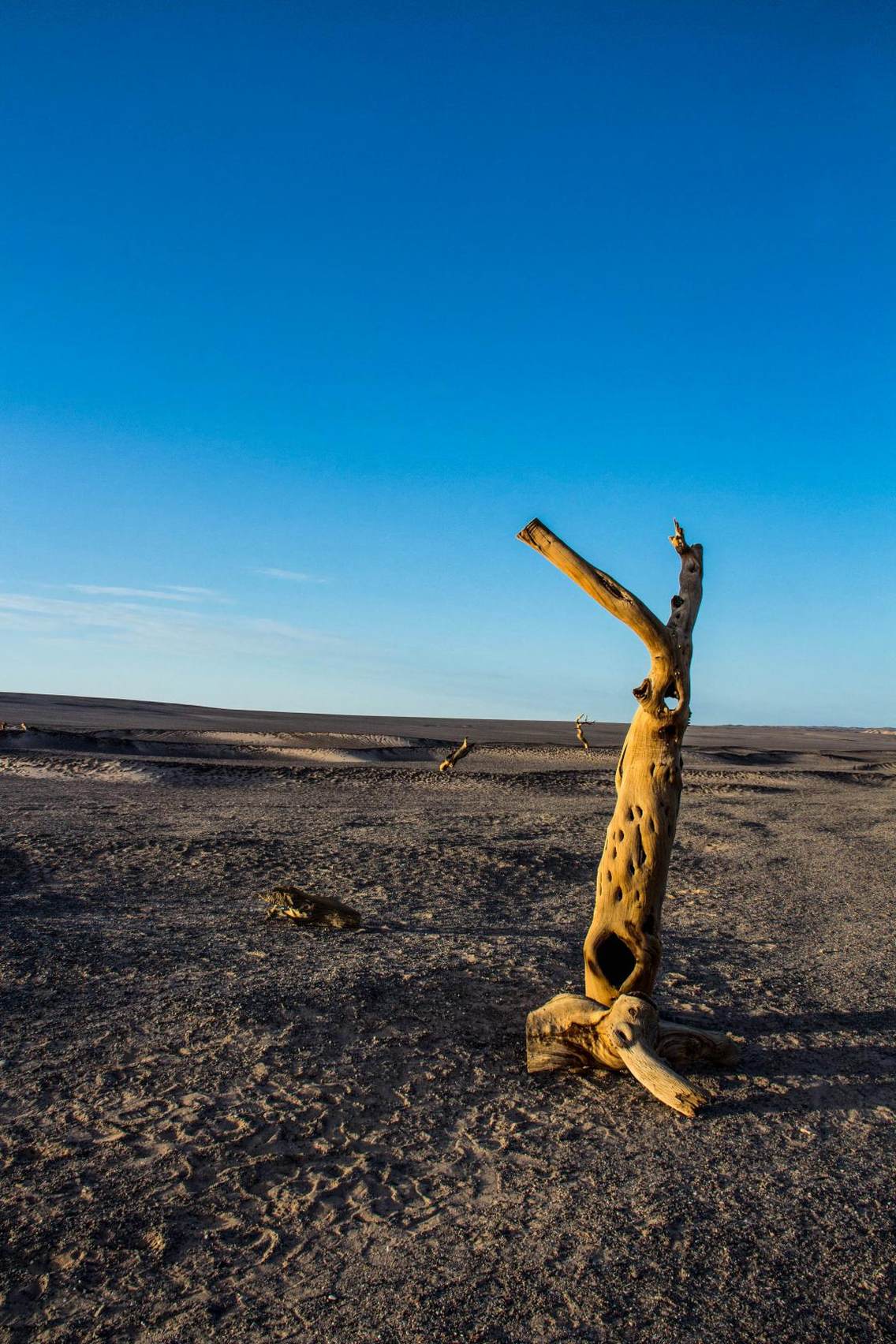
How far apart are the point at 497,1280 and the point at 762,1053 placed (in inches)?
133

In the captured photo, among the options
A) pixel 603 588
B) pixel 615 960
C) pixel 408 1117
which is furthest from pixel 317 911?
pixel 603 588

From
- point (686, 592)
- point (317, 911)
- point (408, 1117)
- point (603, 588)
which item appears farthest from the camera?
point (317, 911)

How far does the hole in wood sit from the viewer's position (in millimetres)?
6707

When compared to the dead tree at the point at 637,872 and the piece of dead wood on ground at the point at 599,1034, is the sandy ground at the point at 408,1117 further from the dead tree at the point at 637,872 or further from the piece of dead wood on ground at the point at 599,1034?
the dead tree at the point at 637,872

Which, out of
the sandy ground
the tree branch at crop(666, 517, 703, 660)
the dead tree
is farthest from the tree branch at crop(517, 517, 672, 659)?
the sandy ground

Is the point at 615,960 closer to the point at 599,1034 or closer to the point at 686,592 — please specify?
the point at 599,1034

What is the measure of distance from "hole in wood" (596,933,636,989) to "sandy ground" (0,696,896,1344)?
73 centimetres

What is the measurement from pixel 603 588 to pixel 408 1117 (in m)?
3.20

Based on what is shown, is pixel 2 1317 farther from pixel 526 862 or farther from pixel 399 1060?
pixel 526 862

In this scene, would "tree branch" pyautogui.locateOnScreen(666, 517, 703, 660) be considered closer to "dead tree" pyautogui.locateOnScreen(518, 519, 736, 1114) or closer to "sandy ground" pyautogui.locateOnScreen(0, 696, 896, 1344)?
"dead tree" pyautogui.locateOnScreen(518, 519, 736, 1114)

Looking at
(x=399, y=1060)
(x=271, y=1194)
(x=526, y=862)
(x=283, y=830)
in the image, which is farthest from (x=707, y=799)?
(x=271, y=1194)

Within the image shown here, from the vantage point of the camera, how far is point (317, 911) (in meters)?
9.34

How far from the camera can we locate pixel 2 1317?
3.70m

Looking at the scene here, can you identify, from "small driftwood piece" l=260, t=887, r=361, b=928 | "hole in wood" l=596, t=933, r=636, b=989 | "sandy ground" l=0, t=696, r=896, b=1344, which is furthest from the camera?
"small driftwood piece" l=260, t=887, r=361, b=928
